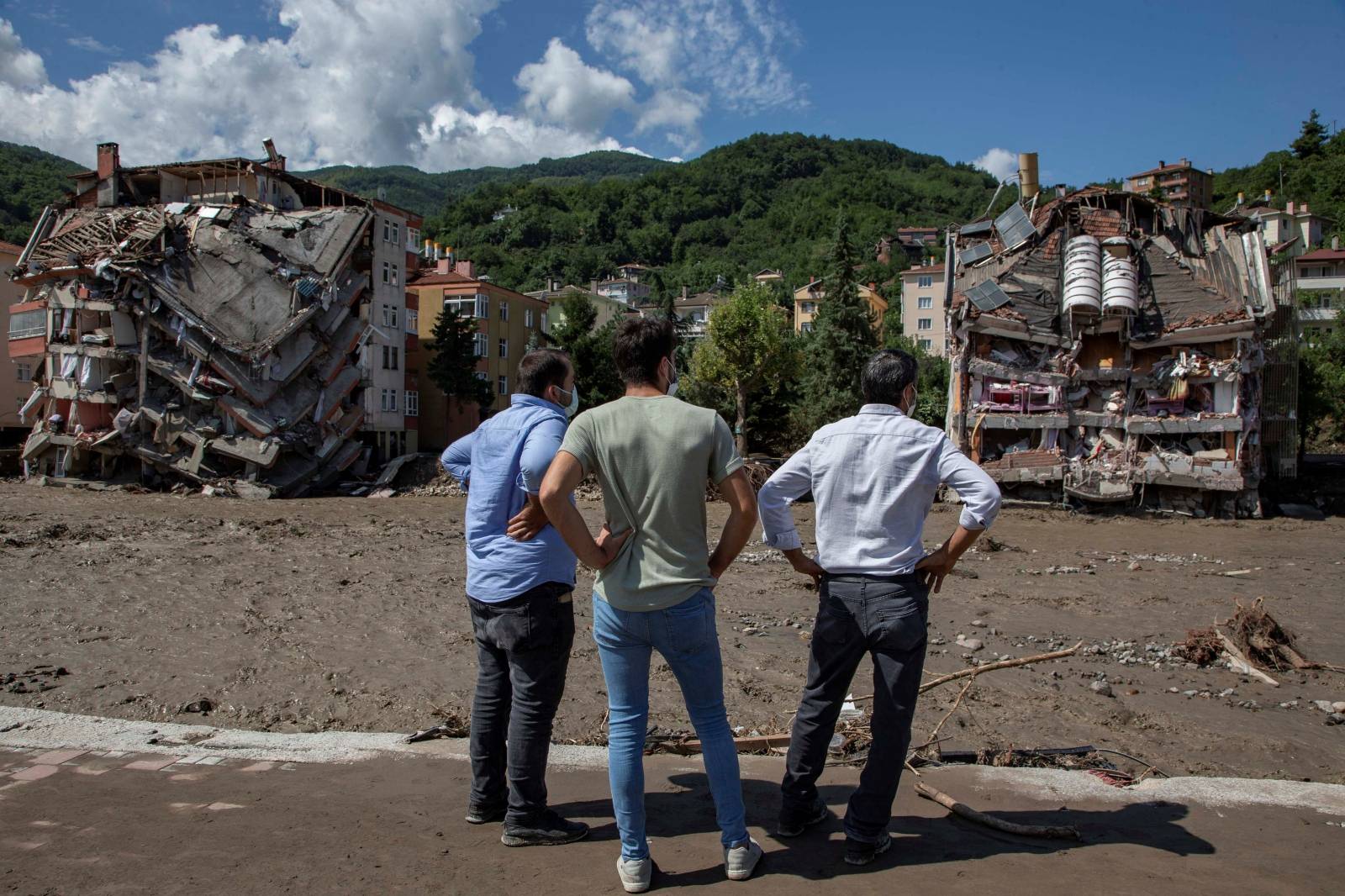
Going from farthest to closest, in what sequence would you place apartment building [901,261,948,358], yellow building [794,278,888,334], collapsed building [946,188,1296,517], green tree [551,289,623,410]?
apartment building [901,261,948,358], yellow building [794,278,888,334], green tree [551,289,623,410], collapsed building [946,188,1296,517]

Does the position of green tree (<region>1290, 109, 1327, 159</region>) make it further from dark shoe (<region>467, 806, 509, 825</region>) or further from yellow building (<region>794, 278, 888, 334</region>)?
dark shoe (<region>467, 806, 509, 825</region>)

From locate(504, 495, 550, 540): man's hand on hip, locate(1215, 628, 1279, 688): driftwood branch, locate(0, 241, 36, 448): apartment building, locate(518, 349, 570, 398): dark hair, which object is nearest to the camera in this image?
locate(504, 495, 550, 540): man's hand on hip

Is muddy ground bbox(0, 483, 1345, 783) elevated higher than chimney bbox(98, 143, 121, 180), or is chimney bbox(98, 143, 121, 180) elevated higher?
chimney bbox(98, 143, 121, 180)

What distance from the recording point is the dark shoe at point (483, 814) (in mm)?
4066

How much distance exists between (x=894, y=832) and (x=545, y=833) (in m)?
1.56

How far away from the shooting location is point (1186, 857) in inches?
143

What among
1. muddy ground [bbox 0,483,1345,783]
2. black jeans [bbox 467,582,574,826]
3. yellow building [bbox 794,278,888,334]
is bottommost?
muddy ground [bbox 0,483,1345,783]

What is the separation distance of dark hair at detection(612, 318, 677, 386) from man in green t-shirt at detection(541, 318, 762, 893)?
125 mm

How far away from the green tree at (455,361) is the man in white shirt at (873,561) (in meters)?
37.2

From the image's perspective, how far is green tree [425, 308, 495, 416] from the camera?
39.6 metres

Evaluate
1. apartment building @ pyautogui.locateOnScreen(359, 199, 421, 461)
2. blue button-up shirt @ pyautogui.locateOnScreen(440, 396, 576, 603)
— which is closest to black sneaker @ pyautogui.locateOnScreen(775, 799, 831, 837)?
blue button-up shirt @ pyautogui.locateOnScreen(440, 396, 576, 603)

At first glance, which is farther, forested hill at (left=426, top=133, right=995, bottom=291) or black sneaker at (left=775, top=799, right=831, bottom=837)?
forested hill at (left=426, top=133, right=995, bottom=291)

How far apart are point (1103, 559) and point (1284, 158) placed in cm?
9789

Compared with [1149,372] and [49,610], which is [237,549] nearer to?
[49,610]
